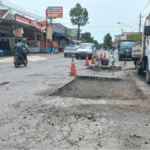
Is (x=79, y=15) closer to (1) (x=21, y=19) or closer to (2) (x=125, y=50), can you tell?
(1) (x=21, y=19)

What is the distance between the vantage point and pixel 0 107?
4.34m

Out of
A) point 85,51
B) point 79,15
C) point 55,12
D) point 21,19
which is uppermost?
point 79,15

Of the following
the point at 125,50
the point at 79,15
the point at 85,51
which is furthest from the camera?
the point at 79,15

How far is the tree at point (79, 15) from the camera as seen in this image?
6588 cm

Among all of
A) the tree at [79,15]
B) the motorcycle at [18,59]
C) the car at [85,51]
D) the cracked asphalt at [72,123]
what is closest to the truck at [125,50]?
the car at [85,51]

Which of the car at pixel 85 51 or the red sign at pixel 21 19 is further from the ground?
the red sign at pixel 21 19

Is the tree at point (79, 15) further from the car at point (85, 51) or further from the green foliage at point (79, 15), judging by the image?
the car at point (85, 51)

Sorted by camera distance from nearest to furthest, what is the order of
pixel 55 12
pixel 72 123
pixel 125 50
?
pixel 72 123 < pixel 125 50 < pixel 55 12

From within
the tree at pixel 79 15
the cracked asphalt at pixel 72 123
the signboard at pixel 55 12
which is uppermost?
the tree at pixel 79 15

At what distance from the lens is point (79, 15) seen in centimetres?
6600

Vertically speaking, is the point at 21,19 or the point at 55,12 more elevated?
the point at 55,12

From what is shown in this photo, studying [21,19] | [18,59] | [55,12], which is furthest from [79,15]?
[18,59]

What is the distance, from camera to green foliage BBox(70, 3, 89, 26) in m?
65.9

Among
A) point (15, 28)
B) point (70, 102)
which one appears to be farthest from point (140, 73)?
point (15, 28)
